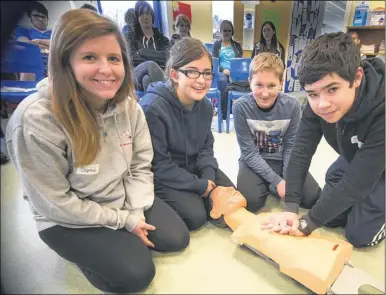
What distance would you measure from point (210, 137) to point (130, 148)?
344 millimetres

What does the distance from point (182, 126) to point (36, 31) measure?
50 cm

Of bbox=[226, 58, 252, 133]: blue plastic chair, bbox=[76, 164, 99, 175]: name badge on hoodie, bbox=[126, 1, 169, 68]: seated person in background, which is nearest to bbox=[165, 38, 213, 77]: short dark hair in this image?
bbox=[76, 164, 99, 175]: name badge on hoodie

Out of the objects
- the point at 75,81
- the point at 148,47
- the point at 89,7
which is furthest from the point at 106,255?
the point at 148,47

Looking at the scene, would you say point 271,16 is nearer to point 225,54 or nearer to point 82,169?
point 82,169

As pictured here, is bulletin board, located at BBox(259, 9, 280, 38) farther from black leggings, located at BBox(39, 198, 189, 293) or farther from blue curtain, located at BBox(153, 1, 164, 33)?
black leggings, located at BBox(39, 198, 189, 293)

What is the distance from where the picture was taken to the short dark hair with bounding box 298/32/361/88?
41 centimetres

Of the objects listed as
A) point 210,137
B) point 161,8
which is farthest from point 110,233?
point 161,8

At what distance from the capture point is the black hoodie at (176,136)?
2.28ft

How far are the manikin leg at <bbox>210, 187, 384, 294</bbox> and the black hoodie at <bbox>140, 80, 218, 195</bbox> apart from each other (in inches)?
9.0

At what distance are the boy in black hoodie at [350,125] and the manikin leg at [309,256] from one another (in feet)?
0.10

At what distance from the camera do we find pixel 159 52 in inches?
54.3

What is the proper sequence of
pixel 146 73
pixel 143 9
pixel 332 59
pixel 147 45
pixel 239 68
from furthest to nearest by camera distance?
1. pixel 239 68
2. pixel 147 45
3. pixel 146 73
4. pixel 143 9
5. pixel 332 59

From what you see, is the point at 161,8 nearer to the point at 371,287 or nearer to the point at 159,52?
the point at 159,52

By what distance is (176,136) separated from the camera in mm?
729
